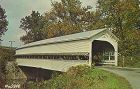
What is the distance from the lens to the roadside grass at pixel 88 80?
2333 cm

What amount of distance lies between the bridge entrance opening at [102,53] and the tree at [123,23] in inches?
404

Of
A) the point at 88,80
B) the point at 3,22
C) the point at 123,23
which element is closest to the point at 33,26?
the point at 3,22

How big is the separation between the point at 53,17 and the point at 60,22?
2.83 m

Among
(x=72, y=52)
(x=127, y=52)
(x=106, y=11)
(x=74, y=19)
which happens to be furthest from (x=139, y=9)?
(x=74, y=19)

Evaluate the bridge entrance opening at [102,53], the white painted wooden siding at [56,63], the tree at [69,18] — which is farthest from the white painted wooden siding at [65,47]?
the tree at [69,18]

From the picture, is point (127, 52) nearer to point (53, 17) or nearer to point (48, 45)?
point (48, 45)

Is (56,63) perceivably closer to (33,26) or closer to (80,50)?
(80,50)

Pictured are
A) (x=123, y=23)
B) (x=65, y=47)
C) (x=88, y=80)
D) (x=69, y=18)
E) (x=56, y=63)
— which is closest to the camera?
(x=88, y=80)

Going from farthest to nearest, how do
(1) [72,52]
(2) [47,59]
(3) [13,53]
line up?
(3) [13,53]
(2) [47,59]
(1) [72,52]

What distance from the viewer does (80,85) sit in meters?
25.0

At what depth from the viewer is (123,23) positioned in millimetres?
50625

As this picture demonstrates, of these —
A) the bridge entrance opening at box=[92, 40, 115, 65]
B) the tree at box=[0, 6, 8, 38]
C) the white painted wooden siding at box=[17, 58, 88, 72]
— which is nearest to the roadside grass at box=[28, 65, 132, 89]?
the white painted wooden siding at box=[17, 58, 88, 72]

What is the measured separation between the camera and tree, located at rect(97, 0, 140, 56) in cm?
4834

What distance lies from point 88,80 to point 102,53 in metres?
12.9
